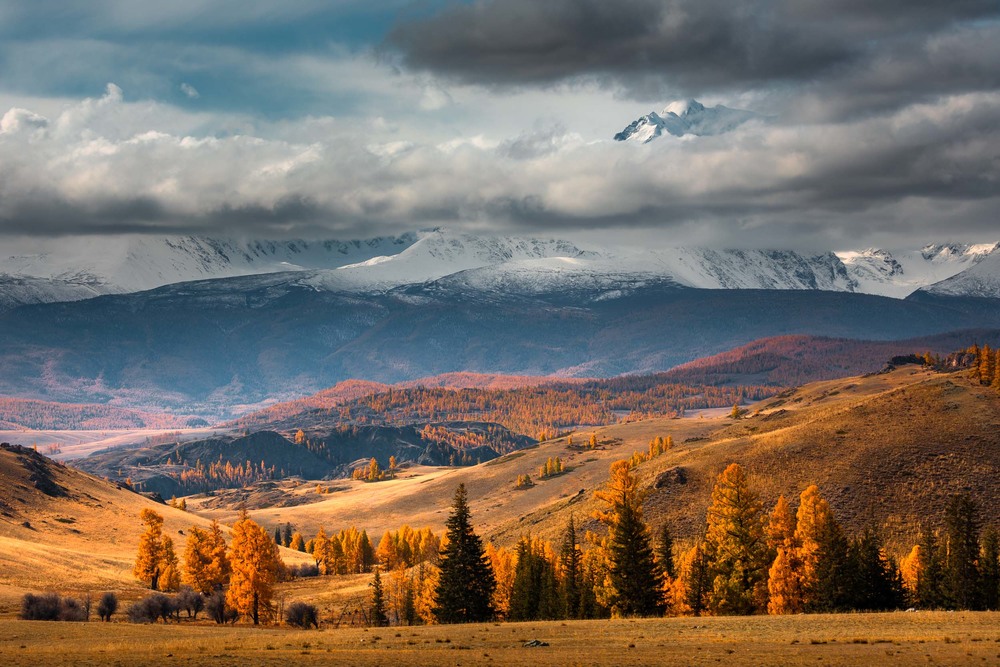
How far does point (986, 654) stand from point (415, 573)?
340ft

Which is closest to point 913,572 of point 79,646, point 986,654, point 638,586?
Answer: point 638,586

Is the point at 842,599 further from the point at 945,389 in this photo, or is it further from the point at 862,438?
the point at 945,389

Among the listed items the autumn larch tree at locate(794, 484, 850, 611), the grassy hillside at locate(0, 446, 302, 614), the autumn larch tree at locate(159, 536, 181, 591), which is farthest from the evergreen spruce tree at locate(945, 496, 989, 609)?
the autumn larch tree at locate(159, 536, 181, 591)

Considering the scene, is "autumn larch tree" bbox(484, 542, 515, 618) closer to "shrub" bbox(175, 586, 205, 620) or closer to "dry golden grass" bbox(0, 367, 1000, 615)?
"dry golden grass" bbox(0, 367, 1000, 615)

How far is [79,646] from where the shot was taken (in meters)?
53.7

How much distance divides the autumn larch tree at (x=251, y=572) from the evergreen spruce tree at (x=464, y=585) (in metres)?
21.7

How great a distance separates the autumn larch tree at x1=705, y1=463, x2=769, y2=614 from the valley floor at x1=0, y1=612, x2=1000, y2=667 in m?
19.6

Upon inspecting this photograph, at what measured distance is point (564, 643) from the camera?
5603 cm

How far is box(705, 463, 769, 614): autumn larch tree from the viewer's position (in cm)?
8769

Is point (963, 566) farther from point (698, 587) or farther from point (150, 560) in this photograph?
point (150, 560)

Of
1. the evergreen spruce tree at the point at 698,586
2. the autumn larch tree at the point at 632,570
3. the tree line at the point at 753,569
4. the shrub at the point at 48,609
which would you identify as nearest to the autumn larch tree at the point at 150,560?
the shrub at the point at 48,609

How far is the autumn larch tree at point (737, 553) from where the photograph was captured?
288 ft

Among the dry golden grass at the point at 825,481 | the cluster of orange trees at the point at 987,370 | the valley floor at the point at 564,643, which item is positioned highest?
the cluster of orange trees at the point at 987,370

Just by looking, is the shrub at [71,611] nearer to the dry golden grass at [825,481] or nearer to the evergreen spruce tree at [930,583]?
the dry golden grass at [825,481]
